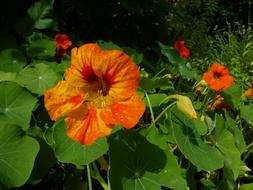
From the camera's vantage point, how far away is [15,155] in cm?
108

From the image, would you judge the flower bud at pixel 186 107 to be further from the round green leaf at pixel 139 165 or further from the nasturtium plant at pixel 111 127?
the round green leaf at pixel 139 165

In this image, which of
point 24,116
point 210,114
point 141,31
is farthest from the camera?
point 141,31

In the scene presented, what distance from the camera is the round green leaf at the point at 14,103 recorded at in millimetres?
1223

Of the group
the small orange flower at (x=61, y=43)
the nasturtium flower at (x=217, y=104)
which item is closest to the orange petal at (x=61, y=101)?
the nasturtium flower at (x=217, y=104)

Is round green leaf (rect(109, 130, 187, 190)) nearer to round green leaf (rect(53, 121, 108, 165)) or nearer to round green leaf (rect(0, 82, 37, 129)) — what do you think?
round green leaf (rect(53, 121, 108, 165))

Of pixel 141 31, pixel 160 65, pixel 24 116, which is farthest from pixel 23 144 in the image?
pixel 141 31

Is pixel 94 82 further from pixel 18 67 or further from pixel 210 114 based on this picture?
pixel 18 67

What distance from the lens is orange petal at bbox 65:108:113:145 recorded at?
39.7 inches

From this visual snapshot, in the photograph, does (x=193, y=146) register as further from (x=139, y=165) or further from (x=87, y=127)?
(x=87, y=127)

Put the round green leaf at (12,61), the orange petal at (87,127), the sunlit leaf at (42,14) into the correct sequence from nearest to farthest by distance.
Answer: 1. the orange petal at (87,127)
2. the round green leaf at (12,61)
3. the sunlit leaf at (42,14)

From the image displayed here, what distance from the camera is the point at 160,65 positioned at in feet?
8.20

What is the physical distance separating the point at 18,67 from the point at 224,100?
31.8 inches

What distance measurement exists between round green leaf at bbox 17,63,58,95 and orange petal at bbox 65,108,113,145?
0.33 m

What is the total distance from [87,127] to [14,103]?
1.01 ft
